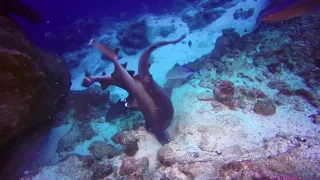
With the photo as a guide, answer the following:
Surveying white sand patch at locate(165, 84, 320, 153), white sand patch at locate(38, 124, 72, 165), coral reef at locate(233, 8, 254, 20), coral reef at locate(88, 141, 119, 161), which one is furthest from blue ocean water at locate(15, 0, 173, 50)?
white sand patch at locate(165, 84, 320, 153)

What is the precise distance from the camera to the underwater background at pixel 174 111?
140 inches

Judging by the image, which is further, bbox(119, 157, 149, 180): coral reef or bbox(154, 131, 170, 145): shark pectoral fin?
bbox(154, 131, 170, 145): shark pectoral fin

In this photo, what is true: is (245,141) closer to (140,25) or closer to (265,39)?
(265,39)

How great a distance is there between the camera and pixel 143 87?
4.41 metres

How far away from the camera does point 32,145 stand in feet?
18.1

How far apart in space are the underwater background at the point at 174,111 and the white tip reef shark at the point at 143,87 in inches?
0.8

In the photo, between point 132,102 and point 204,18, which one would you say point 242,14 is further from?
point 132,102

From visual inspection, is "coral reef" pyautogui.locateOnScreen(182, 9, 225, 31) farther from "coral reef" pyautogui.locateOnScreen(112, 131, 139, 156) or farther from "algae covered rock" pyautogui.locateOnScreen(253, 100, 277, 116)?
"coral reef" pyautogui.locateOnScreen(112, 131, 139, 156)

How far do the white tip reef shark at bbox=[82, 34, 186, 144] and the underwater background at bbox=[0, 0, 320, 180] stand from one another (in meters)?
0.02

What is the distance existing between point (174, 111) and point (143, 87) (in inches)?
64.8

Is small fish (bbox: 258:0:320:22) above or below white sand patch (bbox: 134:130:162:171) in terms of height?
above

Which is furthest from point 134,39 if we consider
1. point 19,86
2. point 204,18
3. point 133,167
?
point 133,167

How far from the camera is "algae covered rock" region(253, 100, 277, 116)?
4880 mm

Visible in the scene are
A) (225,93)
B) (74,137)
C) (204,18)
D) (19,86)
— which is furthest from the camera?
(204,18)
